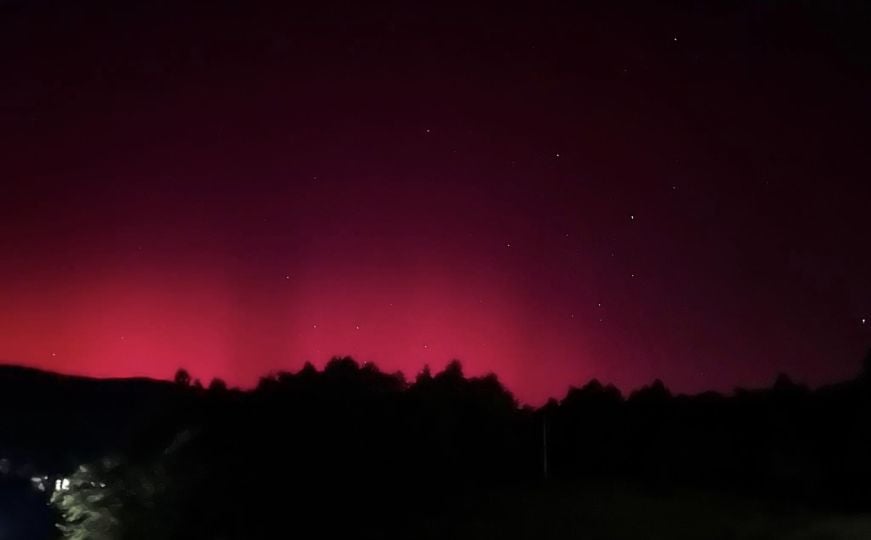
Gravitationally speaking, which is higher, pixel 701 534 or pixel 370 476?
pixel 370 476

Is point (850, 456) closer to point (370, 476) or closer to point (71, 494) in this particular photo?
point (370, 476)

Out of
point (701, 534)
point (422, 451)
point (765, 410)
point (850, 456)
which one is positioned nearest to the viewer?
point (701, 534)

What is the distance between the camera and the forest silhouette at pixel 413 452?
26.3 metres

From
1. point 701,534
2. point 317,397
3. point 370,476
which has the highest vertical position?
point 317,397

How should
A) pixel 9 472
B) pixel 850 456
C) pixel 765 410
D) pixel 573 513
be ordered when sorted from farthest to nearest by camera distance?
pixel 9 472
pixel 765 410
pixel 850 456
pixel 573 513

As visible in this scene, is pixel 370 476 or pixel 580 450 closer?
Answer: pixel 370 476

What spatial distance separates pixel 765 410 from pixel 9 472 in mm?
33022

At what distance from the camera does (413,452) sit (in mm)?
34312

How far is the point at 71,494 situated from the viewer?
90.2 feet

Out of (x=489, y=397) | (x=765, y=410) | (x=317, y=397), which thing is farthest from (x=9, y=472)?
(x=765, y=410)

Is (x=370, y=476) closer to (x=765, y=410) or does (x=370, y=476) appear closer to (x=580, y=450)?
(x=580, y=450)

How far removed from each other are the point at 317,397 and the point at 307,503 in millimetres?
9545

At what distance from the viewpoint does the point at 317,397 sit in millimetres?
37719

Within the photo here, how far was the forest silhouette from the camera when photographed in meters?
26.3
